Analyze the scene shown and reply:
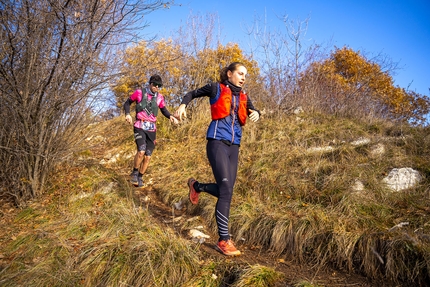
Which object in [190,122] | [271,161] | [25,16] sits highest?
[25,16]

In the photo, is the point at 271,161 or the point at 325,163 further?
the point at 271,161

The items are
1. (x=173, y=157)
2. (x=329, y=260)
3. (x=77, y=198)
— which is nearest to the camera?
(x=329, y=260)

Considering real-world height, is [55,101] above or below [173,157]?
above

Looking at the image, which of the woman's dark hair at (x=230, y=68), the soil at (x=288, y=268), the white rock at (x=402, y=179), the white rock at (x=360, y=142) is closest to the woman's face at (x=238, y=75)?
the woman's dark hair at (x=230, y=68)

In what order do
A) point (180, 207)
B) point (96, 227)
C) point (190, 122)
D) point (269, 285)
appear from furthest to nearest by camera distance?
point (190, 122) → point (180, 207) → point (96, 227) → point (269, 285)

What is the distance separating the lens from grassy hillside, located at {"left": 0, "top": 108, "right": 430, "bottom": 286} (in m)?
2.88

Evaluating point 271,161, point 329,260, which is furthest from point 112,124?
point 329,260

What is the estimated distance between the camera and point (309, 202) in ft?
14.4

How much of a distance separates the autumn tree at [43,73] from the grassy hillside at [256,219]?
62 cm

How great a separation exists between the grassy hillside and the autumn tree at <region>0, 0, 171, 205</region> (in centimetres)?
62

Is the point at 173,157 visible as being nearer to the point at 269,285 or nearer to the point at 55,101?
the point at 55,101

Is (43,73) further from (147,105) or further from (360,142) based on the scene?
(360,142)

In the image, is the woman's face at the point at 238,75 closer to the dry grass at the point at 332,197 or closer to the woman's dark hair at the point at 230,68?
the woman's dark hair at the point at 230,68

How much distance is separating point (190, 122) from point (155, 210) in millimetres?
3889
